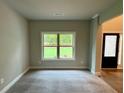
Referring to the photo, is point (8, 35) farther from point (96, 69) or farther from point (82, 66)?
point (82, 66)

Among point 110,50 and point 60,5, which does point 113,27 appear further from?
point 60,5

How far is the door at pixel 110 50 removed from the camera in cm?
757

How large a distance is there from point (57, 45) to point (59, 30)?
0.74 meters

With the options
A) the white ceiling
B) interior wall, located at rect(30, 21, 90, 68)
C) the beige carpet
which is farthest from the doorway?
the white ceiling

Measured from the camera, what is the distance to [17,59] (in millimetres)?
5430

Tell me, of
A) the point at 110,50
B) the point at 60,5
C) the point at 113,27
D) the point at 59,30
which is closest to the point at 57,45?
the point at 59,30

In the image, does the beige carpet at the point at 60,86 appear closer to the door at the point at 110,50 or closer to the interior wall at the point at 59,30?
the interior wall at the point at 59,30

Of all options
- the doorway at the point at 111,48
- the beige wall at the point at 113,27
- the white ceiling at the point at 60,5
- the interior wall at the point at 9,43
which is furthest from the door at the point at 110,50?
the interior wall at the point at 9,43

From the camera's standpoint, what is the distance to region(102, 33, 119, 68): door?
24.8ft

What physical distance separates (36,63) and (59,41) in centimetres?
155

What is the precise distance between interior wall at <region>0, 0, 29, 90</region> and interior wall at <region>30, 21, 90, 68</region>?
1619 millimetres

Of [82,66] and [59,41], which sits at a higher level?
[59,41]

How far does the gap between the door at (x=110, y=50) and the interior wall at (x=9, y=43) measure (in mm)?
4129

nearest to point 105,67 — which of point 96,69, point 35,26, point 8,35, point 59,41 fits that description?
point 96,69
